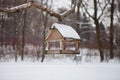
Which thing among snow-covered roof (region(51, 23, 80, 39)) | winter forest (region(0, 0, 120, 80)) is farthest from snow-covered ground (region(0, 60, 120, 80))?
snow-covered roof (region(51, 23, 80, 39))

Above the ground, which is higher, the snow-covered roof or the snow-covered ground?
the snow-covered roof

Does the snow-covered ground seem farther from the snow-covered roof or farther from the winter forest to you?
the snow-covered roof

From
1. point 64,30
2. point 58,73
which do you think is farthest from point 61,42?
point 58,73

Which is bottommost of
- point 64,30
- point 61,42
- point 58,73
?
point 58,73

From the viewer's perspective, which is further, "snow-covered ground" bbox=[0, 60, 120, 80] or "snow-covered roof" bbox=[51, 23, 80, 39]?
"snow-covered ground" bbox=[0, 60, 120, 80]

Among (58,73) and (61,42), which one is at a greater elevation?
(61,42)

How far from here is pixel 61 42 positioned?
757 centimetres

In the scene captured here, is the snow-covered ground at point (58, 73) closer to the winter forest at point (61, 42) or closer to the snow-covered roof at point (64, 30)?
the winter forest at point (61, 42)

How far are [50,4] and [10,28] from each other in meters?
9.10

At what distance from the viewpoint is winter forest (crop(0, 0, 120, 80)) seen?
7055mm

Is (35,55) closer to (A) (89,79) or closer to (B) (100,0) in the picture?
(B) (100,0)

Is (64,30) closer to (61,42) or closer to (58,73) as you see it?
(61,42)

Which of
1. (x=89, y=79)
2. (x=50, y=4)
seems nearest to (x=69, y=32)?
(x=89, y=79)

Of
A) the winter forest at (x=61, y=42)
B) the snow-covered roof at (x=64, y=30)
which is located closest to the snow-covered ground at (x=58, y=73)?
the winter forest at (x=61, y=42)
